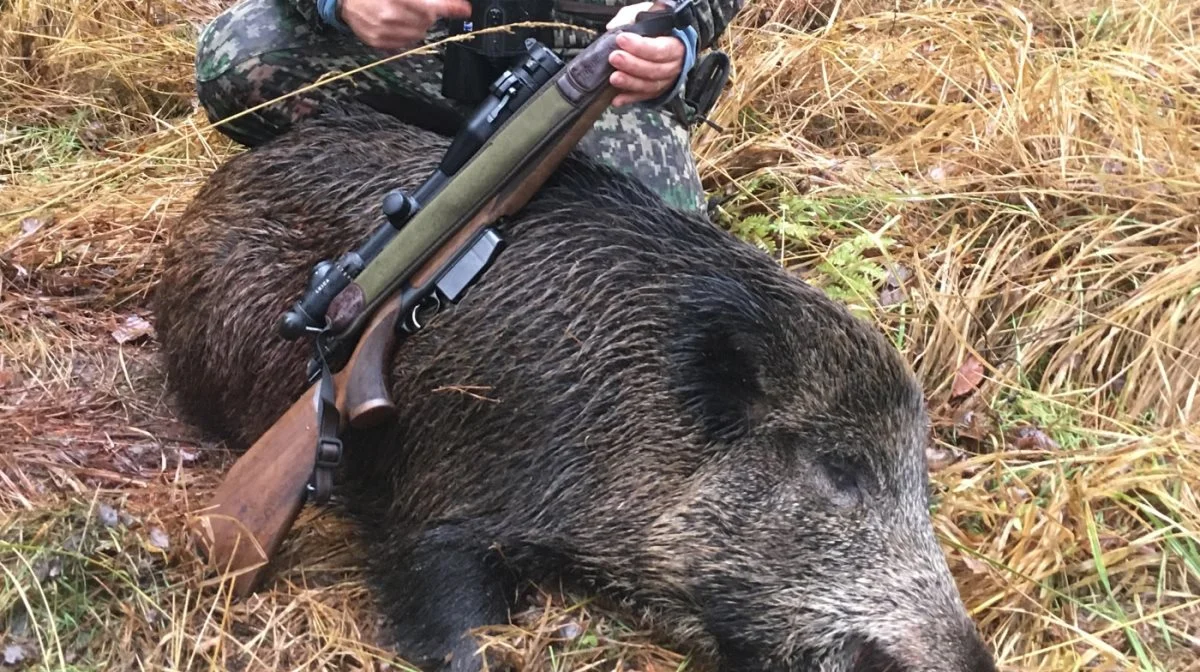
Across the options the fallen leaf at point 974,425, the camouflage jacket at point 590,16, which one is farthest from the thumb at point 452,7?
the fallen leaf at point 974,425

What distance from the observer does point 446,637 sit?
288cm

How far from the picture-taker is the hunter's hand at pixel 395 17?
3191 millimetres

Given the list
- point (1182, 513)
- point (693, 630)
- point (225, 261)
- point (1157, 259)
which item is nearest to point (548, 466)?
point (693, 630)

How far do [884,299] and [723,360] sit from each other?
1543 millimetres

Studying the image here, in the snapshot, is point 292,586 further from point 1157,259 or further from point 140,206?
point 1157,259

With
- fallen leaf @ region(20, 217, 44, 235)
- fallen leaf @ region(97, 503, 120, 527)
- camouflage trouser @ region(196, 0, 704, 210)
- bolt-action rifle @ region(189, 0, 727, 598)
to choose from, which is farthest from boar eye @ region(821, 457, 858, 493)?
fallen leaf @ region(20, 217, 44, 235)

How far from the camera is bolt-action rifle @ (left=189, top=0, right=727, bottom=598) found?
113 inches

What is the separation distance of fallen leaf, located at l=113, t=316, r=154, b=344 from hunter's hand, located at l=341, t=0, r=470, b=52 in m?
1.52

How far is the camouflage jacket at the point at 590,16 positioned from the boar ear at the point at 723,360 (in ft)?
3.86

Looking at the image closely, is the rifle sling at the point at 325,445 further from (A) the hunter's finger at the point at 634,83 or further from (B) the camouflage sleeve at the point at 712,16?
(B) the camouflage sleeve at the point at 712,16

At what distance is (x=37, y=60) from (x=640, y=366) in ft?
15.7

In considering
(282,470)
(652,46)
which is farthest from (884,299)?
(282,470)

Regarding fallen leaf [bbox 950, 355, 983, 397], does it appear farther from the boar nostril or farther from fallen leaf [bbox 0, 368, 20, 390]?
fallen leaf [bbox 0, 368, 20, 390]

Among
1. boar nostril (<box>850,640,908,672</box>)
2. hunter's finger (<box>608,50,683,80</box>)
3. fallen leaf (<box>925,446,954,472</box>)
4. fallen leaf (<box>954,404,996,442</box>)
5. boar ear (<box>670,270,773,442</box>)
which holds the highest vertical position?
hunter's finger (<box>608,50,683,80</box>)
